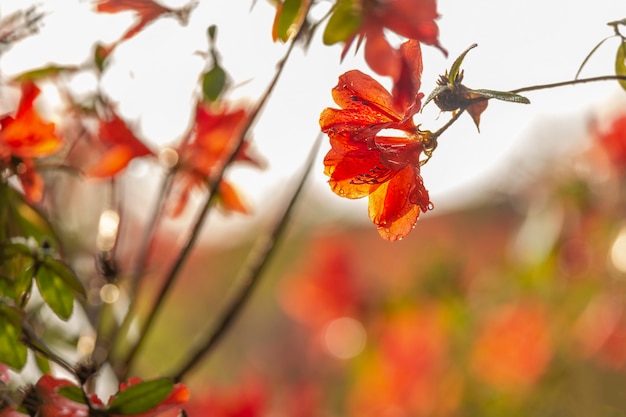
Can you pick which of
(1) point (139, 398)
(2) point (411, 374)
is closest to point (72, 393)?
(1) point (139, 398)

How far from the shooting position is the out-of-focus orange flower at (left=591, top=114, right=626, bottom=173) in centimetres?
141

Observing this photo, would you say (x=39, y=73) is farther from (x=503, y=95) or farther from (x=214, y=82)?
(x=503, y=95)

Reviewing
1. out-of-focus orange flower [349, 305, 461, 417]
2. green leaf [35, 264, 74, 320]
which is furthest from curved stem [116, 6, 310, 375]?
out-of-focus orange flower [349, 305, 461, 417]

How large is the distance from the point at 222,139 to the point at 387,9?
0.28 meters

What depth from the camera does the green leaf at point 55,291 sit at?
46 cm

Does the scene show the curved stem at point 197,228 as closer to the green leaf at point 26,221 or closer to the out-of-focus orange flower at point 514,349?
the green leaf at point 26,221

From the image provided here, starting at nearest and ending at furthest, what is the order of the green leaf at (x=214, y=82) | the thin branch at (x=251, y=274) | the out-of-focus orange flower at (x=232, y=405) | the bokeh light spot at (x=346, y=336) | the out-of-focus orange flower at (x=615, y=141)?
the green leaf at (x=214, y=82) → the thin branch at (x=251, y=274) → the out-of-focus orange flower at (x=232, y=405) → the out-of-focus orange flower at (x=615, y=141) → the bokeh light spot at (x=346, y=336)

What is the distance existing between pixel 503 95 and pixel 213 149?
0.34 m

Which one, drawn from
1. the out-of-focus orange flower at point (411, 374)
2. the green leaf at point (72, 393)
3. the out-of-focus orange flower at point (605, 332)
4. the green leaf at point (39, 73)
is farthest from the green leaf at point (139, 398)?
the out-of-focus orange flower at point (605, 332)

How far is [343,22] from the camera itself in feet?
1.36

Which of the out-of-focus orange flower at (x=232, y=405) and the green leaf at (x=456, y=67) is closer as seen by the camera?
the green leaf at (x=456, y=67)

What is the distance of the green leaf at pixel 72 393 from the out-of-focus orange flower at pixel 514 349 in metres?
1.15

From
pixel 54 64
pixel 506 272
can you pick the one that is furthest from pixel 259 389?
pixel 506 272

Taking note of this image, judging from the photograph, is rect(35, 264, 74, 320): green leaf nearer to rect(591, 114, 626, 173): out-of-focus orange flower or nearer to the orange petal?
the orange petal
